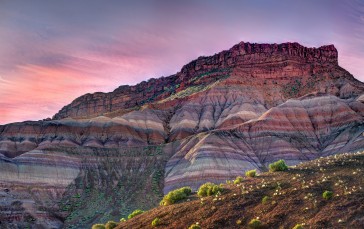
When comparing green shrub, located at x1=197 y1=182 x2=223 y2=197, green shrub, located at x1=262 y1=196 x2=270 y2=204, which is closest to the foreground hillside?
green shrub, located at x1=262 y1=196 x2=270 y2=204

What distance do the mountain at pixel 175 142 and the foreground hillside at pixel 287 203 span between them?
58.2 metres

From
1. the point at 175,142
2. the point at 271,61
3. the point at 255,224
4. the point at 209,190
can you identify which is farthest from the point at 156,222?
the point at 271,61

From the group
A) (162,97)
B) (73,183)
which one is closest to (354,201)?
(73,183)

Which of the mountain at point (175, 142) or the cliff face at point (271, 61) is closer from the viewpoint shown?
the mountain at point (175, 142)

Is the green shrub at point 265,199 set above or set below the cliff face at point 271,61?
below

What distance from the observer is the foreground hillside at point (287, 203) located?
89.2 ft

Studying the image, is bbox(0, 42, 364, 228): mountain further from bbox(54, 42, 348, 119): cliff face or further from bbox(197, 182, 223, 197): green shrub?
bbox(197, 182, 223, 197): green shrub

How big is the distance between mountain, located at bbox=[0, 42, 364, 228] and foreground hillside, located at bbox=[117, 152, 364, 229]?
5819cm

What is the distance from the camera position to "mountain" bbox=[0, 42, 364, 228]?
9644 centimetres

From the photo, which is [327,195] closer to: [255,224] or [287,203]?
[287,203]

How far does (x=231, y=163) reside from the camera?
101125mm

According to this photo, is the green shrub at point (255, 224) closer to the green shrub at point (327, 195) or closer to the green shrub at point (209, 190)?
the green shrub at point (327, 195)

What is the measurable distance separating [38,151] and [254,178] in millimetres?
81133

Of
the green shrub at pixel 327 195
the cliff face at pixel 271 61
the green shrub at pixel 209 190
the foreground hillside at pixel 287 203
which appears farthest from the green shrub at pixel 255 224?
the cliff face at pixel 271 61
